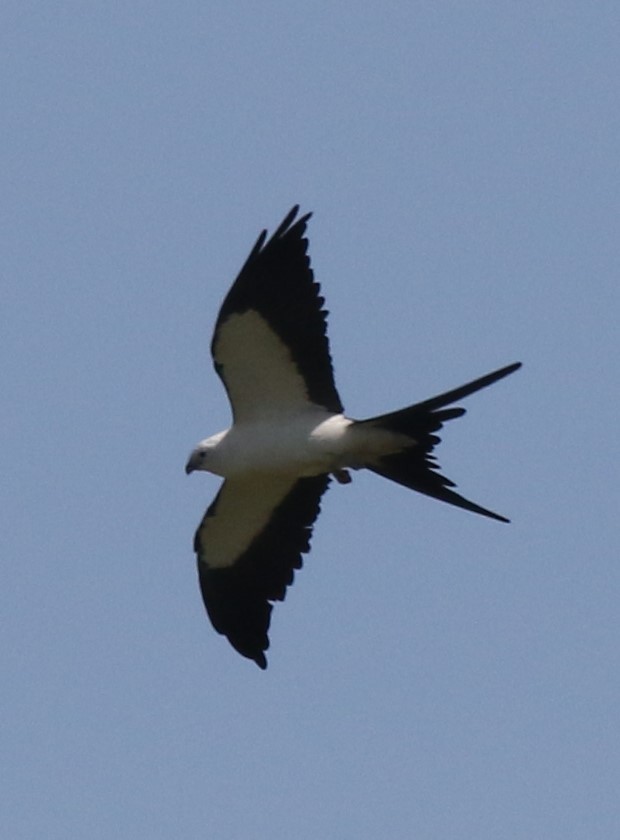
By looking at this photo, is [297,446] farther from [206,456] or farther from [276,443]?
[206,456]

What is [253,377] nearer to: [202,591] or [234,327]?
[234,327]

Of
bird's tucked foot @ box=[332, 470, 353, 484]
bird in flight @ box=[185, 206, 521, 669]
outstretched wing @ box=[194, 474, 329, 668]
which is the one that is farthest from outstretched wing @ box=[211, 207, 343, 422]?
outstretched wing @ box=[194, 474, 329, 668]

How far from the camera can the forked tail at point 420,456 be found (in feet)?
35.8

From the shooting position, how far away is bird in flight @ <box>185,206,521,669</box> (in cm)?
1119

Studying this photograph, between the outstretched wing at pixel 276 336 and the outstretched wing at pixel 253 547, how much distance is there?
599mm

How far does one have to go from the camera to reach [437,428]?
11.0 metres

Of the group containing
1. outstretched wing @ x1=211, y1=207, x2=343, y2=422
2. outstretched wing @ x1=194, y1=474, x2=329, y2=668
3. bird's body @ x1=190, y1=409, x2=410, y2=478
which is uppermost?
outstretched wing @ x1=211, y1=207, x2=343, y2=422

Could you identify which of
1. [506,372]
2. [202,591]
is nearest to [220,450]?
[202,591]

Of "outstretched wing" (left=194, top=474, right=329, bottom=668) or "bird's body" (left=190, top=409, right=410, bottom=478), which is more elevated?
"bird's body" (left=190, top=409, right=410, bottom=478)

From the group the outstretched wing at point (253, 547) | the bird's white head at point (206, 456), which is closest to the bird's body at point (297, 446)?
the bird's white head at point (206, 456)

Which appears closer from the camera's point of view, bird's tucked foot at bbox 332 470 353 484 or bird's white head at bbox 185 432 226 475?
bird's tucked foot at bbox 332 470 353 484

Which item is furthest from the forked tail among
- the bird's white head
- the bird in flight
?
the bird's white head

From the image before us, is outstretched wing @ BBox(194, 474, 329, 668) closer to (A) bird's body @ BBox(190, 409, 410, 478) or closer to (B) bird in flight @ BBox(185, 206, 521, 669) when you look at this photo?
(B) bird in flight @ BBox(185, 206, 521, 669)

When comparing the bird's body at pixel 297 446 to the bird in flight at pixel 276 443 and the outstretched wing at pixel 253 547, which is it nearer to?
the bird in flight at pixel 276 443
